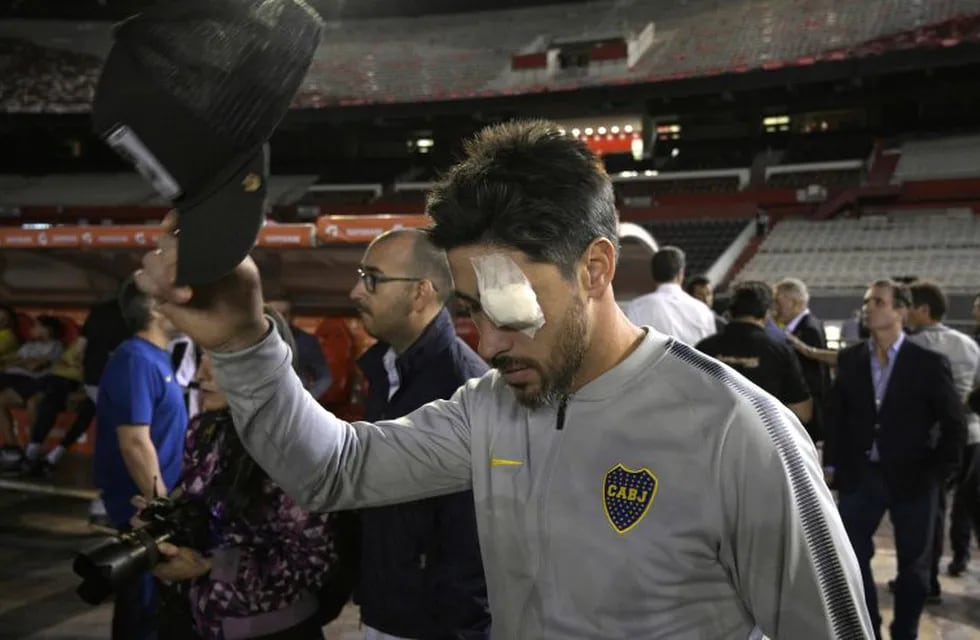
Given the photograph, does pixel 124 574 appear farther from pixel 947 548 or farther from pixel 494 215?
pixel 947 548

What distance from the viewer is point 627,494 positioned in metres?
1.23

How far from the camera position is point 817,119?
2636 centimetres

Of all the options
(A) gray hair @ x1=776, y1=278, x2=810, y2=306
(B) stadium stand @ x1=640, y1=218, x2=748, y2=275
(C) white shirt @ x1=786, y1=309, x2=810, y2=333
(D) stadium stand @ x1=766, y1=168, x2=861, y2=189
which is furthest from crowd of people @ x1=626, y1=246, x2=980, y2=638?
(D) stadium stand @ x1=766, y1=168, x2=861, y2=189

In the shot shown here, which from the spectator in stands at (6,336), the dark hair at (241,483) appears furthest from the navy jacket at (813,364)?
the spectator in stands at (6,336)

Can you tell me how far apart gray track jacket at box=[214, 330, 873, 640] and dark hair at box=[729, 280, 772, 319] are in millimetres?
3377

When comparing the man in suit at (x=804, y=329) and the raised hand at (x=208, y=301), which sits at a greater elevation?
the raised hand at (x=208, y=301)

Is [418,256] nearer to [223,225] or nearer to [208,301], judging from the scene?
[208,301]

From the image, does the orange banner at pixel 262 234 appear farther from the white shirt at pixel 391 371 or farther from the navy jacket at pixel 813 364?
the navy jacket at pixel 813 364

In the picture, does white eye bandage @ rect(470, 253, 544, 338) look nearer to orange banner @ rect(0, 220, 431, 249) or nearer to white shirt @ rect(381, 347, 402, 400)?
white shirt @ rect(381, 347, 402, 400)

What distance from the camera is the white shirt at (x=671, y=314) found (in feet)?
16.2

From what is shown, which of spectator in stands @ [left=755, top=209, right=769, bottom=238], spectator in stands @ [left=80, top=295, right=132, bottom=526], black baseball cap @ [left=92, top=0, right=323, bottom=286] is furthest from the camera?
spectator in stands @ [left=755, top=209, right=769, bottom=238]

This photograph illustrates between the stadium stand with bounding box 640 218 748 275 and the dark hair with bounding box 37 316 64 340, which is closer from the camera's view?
the dark hair with bounding box 37 316 64 340

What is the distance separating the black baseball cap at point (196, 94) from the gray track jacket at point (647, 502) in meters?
0.35

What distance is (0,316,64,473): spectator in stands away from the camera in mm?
8172
